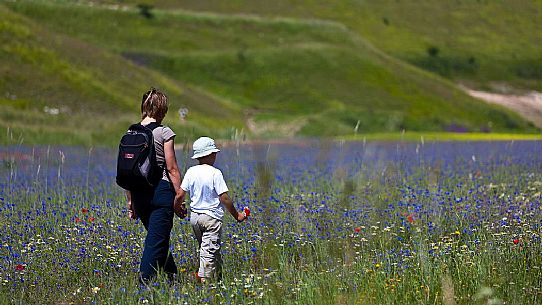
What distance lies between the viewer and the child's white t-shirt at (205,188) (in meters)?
9.35

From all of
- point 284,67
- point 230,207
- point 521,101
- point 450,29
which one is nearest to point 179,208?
point 230,207

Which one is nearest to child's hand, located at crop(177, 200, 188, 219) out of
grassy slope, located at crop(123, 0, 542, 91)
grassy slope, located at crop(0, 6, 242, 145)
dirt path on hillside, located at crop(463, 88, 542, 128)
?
grassy slope, located at crop(0, 6, 242, 145)

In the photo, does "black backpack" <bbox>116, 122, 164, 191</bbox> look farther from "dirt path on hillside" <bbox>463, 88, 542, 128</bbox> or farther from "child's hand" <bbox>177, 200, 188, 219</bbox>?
"dirt path on hillside" <bbox>463, 88, 542, 128</bbox>

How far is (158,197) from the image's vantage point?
9555mm

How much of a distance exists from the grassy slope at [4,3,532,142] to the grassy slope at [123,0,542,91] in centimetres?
1501

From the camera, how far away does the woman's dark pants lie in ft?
31.1

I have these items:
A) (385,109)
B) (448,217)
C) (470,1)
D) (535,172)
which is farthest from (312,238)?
(470,1)

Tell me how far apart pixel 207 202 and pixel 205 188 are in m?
0.16

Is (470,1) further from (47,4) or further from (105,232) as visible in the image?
(105,232)

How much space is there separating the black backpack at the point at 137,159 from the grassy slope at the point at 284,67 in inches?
1867

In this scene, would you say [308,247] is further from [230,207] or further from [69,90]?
[69,90]

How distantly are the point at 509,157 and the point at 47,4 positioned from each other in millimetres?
68803

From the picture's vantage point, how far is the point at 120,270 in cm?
1008

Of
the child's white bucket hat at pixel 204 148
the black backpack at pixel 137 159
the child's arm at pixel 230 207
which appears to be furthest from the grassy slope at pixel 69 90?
the child's arm at pixel 230 207
